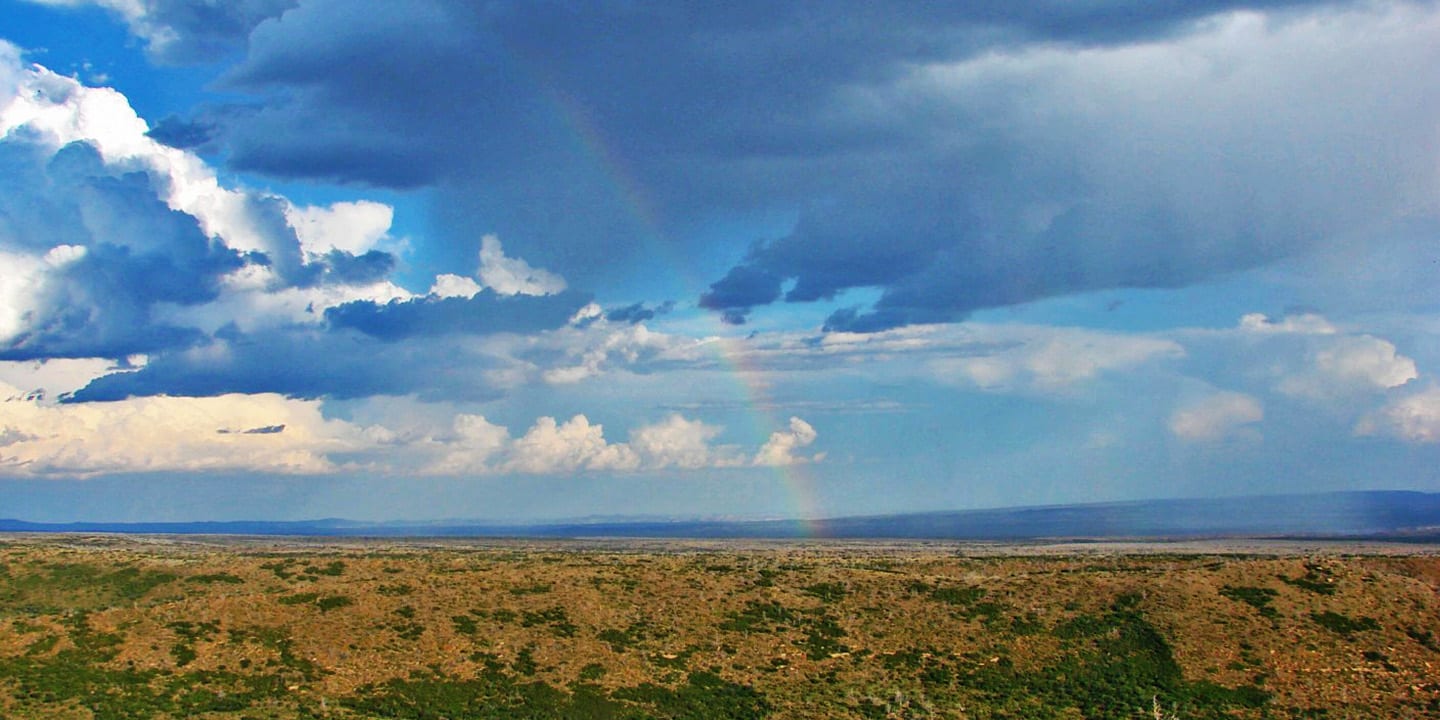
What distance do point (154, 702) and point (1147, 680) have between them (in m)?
55.2

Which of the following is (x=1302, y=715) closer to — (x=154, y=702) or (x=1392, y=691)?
(x=1392, y=691)

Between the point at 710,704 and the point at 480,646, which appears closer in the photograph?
the point at 710,704

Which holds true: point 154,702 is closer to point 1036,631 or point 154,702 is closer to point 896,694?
point 896,694

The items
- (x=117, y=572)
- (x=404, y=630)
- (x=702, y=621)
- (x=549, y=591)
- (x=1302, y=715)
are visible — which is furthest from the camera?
(x=117, y=572)

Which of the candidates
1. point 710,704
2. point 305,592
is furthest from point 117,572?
point 710,704

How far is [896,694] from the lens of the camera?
57.0 meters

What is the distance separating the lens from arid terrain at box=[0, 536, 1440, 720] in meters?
54.5

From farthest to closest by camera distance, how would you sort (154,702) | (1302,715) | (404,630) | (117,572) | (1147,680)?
(117,572) → (404,630) → (1147,680) → (1302,715) → (154,702)

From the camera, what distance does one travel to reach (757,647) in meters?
64.1

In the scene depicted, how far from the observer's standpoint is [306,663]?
57.8 metres

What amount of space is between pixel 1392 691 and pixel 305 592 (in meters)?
68.6

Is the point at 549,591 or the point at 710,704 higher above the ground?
the point at 549,591

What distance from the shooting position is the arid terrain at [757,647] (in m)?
54.5

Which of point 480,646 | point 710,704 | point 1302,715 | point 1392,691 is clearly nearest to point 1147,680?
point 1302,715
